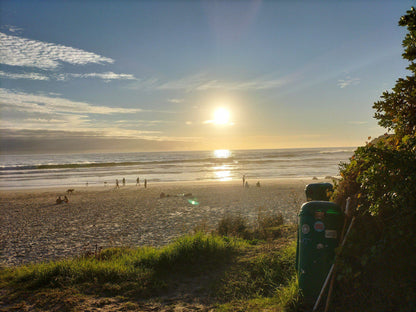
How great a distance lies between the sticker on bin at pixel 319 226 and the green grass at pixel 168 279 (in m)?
0.95

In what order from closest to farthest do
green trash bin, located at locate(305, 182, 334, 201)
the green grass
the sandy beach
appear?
the green grass, green trash bin, located at locate(305, 182, 334, 201), the sandy beach

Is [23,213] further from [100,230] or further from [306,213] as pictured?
[306,213]

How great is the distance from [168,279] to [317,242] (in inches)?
116

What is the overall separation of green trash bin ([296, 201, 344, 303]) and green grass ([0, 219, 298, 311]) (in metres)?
0.29

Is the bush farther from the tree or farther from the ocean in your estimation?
the ocean

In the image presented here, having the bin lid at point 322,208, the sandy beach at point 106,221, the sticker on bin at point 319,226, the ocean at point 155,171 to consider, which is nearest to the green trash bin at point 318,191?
the bin lid at point 322,208

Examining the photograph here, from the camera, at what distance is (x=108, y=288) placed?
16.2ft

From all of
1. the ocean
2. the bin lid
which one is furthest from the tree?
the ocean

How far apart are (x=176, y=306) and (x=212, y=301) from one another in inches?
22.2

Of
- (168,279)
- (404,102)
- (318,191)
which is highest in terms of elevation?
(404,102)

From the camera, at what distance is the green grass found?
14.6 ft

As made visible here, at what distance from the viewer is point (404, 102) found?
3.71m

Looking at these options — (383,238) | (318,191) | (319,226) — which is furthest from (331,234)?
(318,191)

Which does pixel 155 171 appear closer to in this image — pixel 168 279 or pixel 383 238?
pixel 168 279
